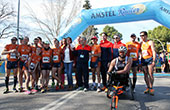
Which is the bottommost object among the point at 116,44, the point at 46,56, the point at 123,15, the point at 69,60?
the point at 69,60

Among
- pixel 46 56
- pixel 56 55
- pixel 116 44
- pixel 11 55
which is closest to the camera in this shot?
pixel 116 44

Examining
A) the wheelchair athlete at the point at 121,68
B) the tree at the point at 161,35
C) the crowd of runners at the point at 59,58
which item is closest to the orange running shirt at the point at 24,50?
the crowd of runners at the point at 59,58

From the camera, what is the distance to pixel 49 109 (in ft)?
13.4

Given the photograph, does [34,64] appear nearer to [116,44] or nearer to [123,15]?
[116,44]

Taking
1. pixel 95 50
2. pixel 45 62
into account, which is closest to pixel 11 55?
pixel 45 62

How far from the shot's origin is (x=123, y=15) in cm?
1121

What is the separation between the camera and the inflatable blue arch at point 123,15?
10.3m

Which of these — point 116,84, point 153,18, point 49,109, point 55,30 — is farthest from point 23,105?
point 55,30

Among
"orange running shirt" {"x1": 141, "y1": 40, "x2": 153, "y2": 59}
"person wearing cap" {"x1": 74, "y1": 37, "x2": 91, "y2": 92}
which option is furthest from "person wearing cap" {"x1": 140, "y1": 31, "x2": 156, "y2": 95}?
"person wearing cap" {"x1": 74, "y1": 37, "x2": 91, "y2": 92}

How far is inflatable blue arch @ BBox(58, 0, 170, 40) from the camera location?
10344 mm

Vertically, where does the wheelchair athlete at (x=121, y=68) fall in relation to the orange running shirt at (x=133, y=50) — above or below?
below

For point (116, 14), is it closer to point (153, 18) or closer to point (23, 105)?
point (153, 18)

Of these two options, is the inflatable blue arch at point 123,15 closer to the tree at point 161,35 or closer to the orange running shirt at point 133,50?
the orange running shirt at point 133,50

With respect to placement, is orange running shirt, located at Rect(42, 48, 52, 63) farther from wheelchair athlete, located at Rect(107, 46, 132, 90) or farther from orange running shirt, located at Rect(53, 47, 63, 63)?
wheelchair athlete, located at Rect(107, 46, 132, 90)
